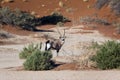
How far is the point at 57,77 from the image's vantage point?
18.5 metres

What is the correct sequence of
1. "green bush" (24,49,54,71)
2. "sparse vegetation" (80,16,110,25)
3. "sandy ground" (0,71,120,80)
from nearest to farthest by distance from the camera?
"sandy ground" (0,71,120,80)
"green bush" (24,49,54,71)
"sparse vegetation" (80,16,110,25)

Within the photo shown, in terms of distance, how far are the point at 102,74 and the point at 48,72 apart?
213 centimetres

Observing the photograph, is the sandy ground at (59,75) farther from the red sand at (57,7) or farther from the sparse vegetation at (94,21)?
the red sand at (57,7)

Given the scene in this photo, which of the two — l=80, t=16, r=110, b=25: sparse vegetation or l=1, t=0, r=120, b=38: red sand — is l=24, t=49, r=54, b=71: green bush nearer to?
l=80, t=16, r=110, b=25: sparse vegetation

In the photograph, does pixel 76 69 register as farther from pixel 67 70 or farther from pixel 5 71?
pixel 5 71

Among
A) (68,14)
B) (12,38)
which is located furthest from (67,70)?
(68,14)

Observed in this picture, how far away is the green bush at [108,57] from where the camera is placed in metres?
20.6

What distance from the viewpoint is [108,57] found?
20.8 m

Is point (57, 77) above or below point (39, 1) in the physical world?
below

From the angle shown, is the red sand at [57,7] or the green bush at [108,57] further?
the red sand at [57,7]

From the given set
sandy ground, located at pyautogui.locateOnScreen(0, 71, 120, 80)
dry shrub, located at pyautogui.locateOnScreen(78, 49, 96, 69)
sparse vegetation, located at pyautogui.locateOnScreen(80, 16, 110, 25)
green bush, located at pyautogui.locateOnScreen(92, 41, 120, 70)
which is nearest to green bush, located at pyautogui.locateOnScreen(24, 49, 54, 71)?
sandy ground, located at pyautogui.locateOnScreen(0, 71, 120, 80)

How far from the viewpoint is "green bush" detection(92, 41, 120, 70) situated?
2062 cm

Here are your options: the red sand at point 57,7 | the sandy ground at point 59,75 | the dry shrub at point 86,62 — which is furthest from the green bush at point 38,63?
the red sand at point 57,7

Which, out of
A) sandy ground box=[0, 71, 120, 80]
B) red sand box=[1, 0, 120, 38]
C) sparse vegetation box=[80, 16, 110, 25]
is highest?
red sand box=[1, 0, 120, 38]
